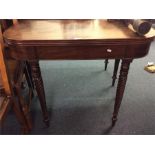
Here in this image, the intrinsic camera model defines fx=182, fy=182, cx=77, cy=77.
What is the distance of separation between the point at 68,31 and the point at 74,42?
0.38 feet

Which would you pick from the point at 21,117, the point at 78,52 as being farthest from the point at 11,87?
the point at 78,52

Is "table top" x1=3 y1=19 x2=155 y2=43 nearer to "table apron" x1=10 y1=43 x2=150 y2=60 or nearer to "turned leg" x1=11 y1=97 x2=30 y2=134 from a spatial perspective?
"table apron" x1=10 y1=43 x2=150 y2=60

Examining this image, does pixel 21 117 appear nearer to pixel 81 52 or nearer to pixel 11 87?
pixel 11 87

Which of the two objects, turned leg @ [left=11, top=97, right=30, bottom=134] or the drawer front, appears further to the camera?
turned leg @ [left=11, top=97, right=30, bottom=134]

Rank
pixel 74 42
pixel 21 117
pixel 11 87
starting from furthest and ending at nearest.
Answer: pixel 21 117 → pixel 11 87 → pixel 74 42

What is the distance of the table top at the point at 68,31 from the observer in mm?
892

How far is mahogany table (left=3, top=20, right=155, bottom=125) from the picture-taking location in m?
0.88

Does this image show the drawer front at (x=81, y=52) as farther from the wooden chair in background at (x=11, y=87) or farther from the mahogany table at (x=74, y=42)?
the wooden chair in background at (x=11, y=87)

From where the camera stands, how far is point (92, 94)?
65.6 inches

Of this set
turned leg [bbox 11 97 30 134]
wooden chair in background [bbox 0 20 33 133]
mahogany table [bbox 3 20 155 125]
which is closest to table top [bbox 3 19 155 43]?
mahogany table [bbox 3 20 155 125]

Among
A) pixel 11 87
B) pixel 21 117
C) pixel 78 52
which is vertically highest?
pixel 78 52

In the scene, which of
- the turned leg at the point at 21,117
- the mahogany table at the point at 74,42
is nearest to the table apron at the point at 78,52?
the mahogany table at the point at 74,42

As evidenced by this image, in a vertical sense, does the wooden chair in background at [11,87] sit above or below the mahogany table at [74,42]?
below

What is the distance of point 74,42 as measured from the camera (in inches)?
34.5
